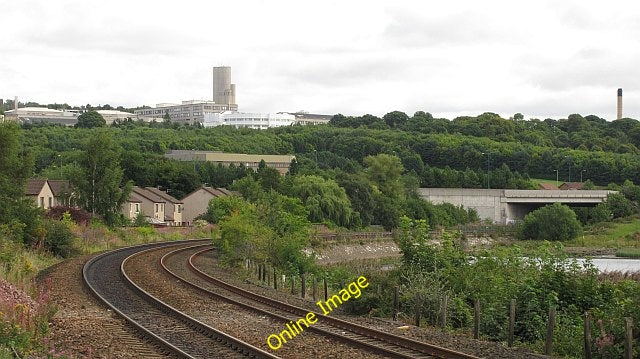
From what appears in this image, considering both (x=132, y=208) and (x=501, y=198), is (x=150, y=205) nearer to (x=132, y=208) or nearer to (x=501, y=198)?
(x=132, y=208)

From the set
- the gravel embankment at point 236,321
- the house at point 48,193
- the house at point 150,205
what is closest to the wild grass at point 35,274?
the gravel embankment at point 236,321

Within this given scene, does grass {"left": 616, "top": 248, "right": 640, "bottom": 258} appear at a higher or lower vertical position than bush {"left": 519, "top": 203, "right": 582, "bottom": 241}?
lower

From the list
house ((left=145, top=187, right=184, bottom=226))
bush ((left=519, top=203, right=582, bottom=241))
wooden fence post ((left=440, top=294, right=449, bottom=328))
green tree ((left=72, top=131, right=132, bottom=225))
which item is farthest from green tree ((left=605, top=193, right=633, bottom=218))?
wooden fence post ((left=440, top=294, right=449, bottom=328))

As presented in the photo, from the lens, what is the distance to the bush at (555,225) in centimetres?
11456

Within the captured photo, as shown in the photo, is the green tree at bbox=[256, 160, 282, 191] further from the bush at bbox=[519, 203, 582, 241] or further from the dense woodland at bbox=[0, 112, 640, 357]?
the bush at bbox=[519, 203, 582, 241]

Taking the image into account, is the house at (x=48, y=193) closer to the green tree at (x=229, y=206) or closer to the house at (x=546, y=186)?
the green tree at (x=229, y=206)

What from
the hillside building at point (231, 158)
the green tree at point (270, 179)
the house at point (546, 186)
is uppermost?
the hillside building at point (231, 158)

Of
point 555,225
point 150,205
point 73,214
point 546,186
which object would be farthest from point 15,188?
point 546,186

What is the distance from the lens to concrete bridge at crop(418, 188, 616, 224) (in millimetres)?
139375

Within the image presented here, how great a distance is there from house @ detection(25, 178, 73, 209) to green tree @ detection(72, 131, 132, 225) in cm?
260

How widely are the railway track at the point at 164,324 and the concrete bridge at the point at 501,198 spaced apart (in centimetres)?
10669

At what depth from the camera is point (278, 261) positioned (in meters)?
47.2

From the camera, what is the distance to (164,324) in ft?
75.0

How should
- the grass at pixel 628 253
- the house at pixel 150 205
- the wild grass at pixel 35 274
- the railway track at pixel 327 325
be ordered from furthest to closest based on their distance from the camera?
the house at pixel 150 205 → the grass at pixel 628 253 → the railway track at pixel 327 325 → the wild grass at pixel 35 274
